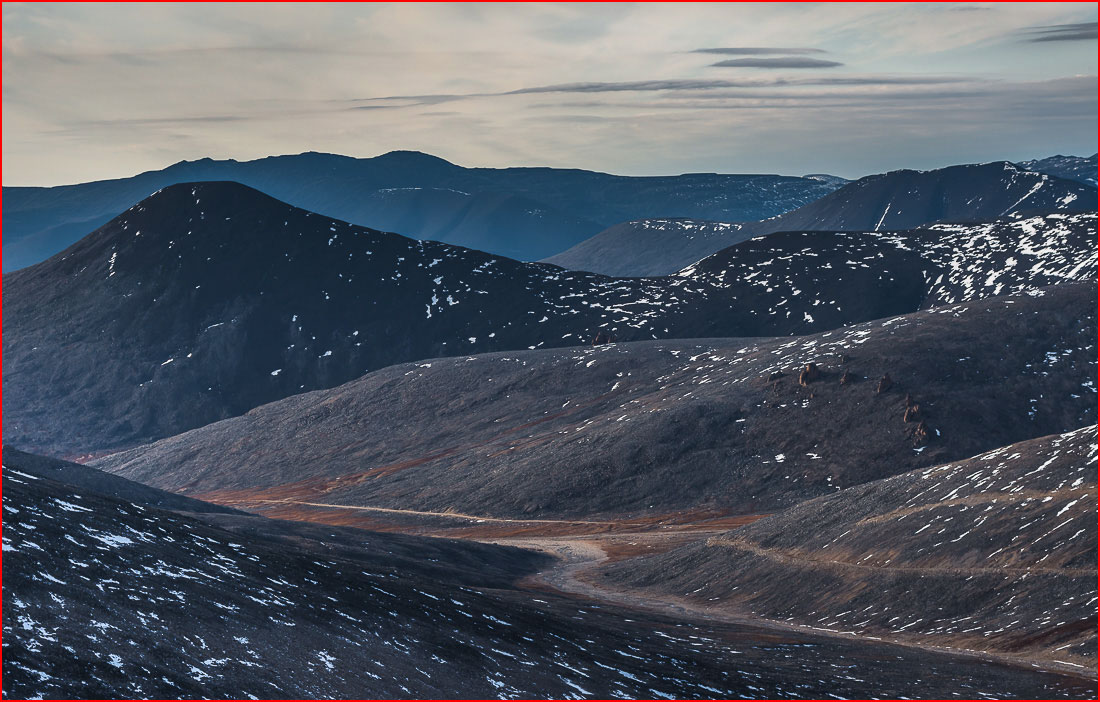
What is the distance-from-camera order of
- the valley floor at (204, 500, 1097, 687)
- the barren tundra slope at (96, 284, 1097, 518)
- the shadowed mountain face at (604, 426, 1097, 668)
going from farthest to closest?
the barren tundra slope at (96, 284, 1097, 518), the valley floor at (204, 500, 1097, 687), the shadowed mountain face at (604, 426, 1097, 668)

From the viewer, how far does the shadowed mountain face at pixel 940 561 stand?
214 feet

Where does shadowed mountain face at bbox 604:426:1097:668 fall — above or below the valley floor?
above

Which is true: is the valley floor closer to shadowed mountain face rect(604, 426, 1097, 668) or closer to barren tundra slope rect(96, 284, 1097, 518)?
shadowed mountain face rect(604, 426, 1097, 668)

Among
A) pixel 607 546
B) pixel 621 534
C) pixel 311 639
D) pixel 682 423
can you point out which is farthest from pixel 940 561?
pixel 682 423

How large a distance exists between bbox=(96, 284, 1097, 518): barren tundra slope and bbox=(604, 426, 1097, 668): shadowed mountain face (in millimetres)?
40782

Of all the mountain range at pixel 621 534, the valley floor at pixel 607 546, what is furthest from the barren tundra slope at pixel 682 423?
the valley floor at pixel 607 546

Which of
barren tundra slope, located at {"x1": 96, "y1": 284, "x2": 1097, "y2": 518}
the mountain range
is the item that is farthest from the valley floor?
barren tundra slope, located at {"x1": 96, "y1": 284, "x2": 1097, "y2": 518}

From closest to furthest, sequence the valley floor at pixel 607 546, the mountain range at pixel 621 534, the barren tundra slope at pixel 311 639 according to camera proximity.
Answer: the barren tundra slope at pixel 311 639
the mountain range at pixel 621 534
the valley floor at pixel 607 546

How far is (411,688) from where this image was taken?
153ft

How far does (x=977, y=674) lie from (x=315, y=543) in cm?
5144

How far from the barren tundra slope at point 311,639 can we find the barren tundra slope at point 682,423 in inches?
2705

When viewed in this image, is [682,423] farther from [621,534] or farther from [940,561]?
[940,561]

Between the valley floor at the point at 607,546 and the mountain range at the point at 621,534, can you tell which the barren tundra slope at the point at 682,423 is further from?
the valley floor at the point at 607,546

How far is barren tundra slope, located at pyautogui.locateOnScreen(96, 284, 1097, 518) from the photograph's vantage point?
460 ft
